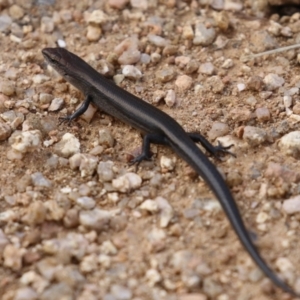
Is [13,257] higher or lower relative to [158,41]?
lower

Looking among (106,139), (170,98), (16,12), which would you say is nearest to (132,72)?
(170,98)

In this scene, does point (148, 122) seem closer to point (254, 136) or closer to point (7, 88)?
point (254, 136)

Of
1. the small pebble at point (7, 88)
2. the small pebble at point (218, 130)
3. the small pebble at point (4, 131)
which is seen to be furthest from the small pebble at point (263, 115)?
the small pebble at point (7, 88)

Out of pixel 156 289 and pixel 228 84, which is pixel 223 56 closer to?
pixel 228 84

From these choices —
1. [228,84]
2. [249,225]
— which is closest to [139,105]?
[228,84]

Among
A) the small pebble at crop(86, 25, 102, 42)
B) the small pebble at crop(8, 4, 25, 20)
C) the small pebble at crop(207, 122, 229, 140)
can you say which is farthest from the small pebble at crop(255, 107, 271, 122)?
the small pebble at crop(8, 4, 25, 20)
